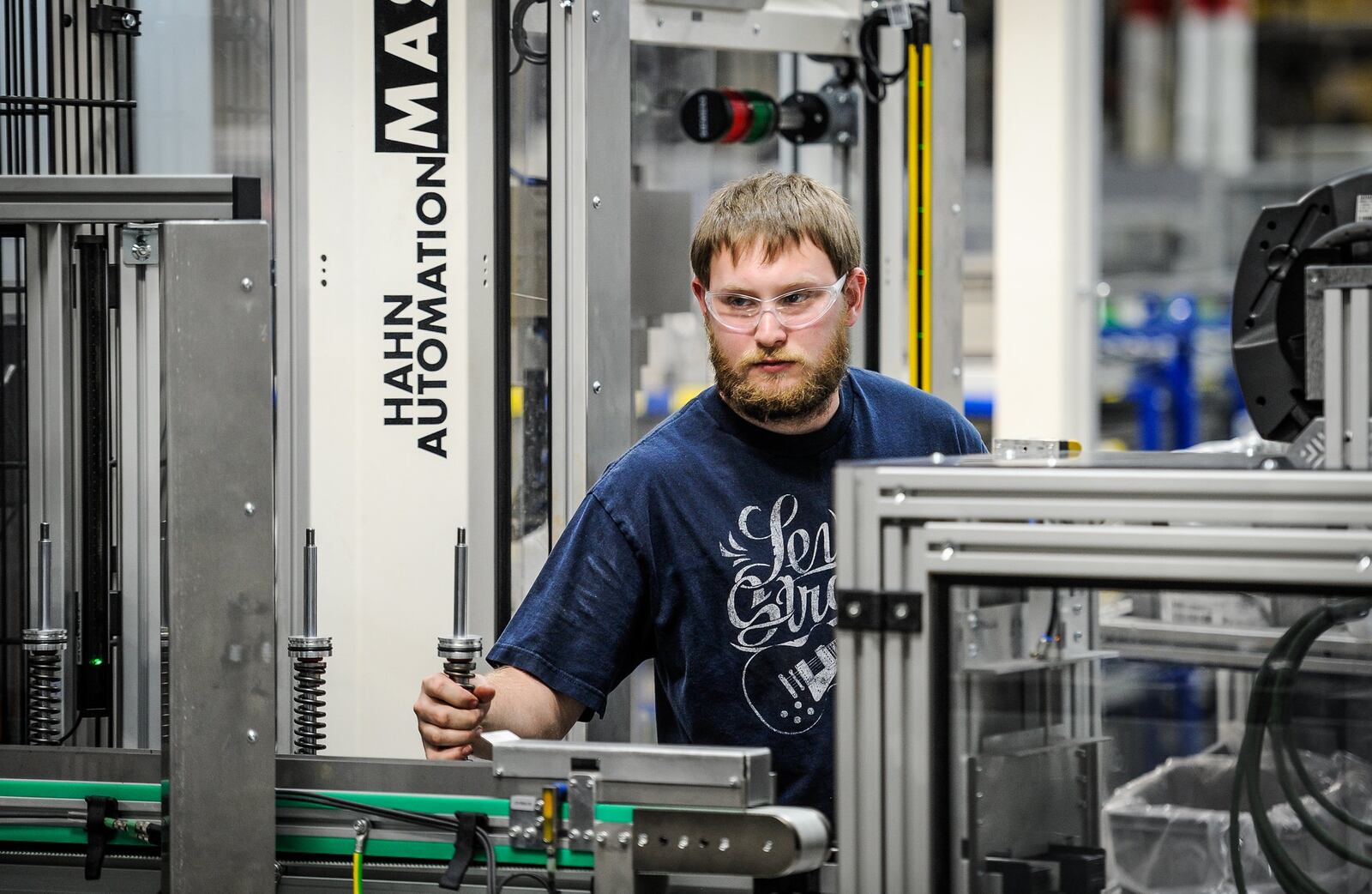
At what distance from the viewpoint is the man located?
1.62 meters

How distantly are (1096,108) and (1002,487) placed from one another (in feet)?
16.8

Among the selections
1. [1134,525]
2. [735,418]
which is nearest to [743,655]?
[735,418]

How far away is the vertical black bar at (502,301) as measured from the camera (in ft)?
6.79

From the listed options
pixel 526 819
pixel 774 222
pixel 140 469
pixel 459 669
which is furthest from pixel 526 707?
pixel 774 222

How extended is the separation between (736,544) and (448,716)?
1.31 ft

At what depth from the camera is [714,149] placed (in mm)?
3094

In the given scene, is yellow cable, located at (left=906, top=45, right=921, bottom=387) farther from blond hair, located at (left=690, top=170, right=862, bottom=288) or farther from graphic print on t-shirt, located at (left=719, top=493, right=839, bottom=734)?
graphic print on t-shirt, located at (left=719, top=493, right=839, bottom=734)

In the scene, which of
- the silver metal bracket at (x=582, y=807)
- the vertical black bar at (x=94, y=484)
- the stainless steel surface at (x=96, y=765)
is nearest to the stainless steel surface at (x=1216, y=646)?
the silver metal bracket at (x=582, y=807)

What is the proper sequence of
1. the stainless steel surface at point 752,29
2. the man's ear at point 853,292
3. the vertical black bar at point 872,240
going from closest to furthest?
the man's ear at point 853,292
the stainless steel surface at point 752,29
the vertical black bar at point 872,240

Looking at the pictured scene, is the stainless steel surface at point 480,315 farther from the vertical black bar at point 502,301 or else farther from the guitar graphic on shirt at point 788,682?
the guitar graphic on shirt at point 788,682

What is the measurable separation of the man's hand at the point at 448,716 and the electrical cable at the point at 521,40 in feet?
3.26

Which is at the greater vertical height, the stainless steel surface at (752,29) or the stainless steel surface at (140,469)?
the stainless steel surface at (752,29)

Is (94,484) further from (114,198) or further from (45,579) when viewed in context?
(114,198)

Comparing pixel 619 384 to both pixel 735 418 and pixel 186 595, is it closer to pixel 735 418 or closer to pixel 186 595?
pixel 735 418
